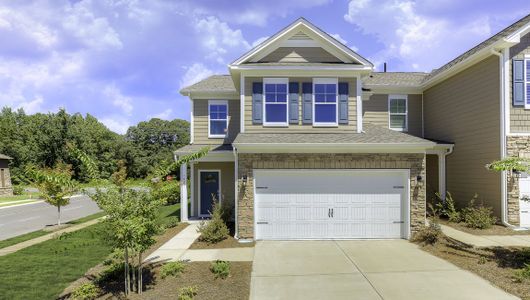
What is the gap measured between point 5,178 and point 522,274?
40.5 metres

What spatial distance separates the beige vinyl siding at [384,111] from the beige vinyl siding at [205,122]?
6779mm

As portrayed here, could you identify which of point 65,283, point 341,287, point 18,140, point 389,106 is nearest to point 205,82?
point 389,106

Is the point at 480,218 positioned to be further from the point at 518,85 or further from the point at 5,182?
the point at 5,182

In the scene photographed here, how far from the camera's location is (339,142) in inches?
413

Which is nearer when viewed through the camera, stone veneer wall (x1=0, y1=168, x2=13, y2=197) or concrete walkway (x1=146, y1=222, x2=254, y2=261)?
concrete walkway (x1=146, y1=222, x2=254, y2=261)

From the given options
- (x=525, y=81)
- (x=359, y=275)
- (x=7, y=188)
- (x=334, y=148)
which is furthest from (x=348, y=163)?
(x=7, y=188)

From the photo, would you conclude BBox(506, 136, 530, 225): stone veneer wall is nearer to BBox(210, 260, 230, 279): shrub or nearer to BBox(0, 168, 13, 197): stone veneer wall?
BBox(210, 260, 230, 279): shrub

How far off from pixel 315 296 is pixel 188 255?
4.27 meters

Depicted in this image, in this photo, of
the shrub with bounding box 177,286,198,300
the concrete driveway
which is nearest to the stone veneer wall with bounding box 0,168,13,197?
the concrete driveway

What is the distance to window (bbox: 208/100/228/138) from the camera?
53.1ft

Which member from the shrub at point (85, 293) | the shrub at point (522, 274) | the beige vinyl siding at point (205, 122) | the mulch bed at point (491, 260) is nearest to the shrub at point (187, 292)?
the shrub at point (85, 293)

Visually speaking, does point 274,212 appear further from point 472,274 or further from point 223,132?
point 223,132

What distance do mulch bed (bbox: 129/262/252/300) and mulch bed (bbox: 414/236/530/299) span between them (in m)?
5.31

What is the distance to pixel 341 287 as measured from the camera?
260 inches
